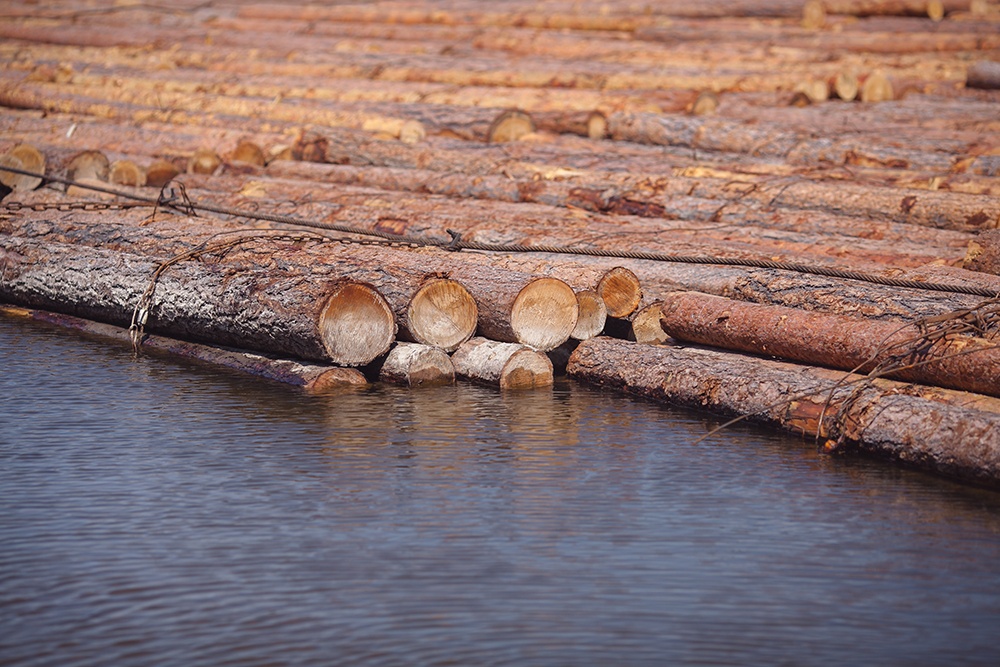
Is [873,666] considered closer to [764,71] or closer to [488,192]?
[488,192]

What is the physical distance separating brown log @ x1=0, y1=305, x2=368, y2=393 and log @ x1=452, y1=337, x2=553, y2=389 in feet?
2.92

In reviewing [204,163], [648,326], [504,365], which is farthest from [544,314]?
[204,163]

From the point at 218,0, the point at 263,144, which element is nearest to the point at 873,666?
→ the point at 263,144

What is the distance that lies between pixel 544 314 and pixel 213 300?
2.90 m

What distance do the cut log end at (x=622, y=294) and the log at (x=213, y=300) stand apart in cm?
201

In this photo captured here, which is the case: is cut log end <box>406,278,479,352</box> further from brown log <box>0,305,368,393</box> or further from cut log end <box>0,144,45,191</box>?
cut log end <box>0,144,45,191</box>

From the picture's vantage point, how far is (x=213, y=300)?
10.2m

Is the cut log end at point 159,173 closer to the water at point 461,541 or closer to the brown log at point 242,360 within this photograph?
the brown log at point 242,360

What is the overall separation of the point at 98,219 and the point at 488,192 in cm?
447

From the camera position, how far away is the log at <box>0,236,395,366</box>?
9.62 m

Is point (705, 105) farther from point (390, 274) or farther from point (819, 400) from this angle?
point (819, 400)

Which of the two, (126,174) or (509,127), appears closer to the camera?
(126,174)

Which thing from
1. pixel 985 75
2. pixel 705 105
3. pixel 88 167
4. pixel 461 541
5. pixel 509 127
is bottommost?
pixel 461 541

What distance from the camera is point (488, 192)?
46.2ft
